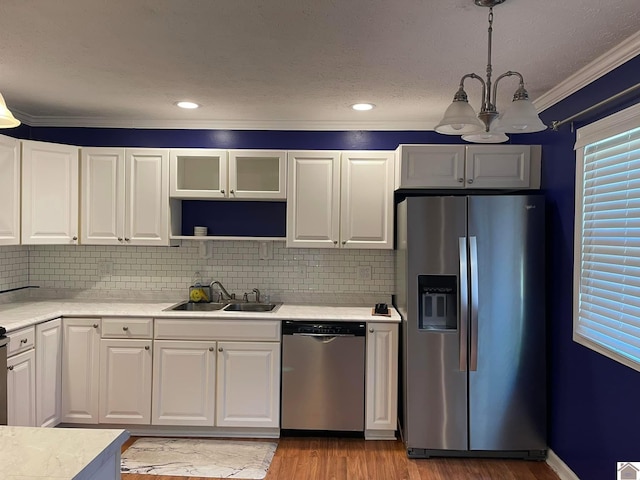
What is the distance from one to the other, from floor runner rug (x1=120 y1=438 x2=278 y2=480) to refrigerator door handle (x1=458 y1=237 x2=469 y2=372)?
1.46m

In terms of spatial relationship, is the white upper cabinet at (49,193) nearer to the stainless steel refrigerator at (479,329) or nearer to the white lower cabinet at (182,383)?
the white lower cabinet at (182,383)

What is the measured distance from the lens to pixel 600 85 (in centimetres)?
249

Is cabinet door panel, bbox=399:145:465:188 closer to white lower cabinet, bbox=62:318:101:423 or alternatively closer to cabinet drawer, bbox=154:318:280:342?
cabinet drawer, bbox=154:318:280:342

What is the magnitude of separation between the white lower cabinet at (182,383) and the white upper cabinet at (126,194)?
89 centimetres

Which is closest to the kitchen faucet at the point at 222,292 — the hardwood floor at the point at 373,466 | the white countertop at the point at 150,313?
the white countertop at the point at 150,313

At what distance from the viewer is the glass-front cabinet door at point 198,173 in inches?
143

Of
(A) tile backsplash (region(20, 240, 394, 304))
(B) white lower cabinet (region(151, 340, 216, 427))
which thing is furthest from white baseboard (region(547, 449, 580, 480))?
(B) white lower cabinet (region(151, 340, 216, 427))

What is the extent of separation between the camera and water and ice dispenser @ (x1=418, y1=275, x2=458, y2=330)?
3.07 m

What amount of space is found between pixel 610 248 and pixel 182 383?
9.37 feet

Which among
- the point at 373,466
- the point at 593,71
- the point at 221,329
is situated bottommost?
the point at 373,466

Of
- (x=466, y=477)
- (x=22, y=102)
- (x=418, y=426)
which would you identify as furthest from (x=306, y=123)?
(x=466, y=477)

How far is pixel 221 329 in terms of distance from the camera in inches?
130

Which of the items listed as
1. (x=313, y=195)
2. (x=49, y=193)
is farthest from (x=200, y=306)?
(x=49, y=193)

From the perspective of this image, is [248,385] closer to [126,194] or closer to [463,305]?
[463,305]
